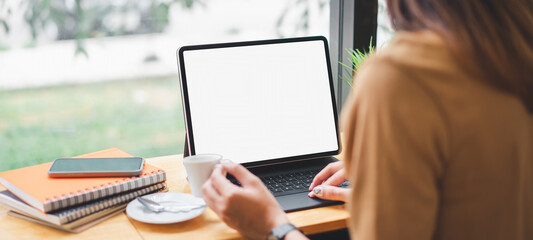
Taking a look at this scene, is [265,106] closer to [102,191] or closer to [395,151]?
[102,191]

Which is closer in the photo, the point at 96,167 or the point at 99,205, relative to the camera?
the point at 99,205

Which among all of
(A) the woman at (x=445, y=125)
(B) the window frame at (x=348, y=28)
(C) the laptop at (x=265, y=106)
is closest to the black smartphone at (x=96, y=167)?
(C) the laptop at (x=265, y=106)

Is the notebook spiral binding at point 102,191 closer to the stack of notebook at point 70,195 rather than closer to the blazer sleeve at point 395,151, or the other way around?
the stack of notebook at point 70,195

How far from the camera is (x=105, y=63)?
9.36 feet

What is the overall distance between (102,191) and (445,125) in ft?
2.08

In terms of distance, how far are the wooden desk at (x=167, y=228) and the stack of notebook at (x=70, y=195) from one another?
0.02m

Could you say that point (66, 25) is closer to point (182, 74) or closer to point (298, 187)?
point (182, 74)

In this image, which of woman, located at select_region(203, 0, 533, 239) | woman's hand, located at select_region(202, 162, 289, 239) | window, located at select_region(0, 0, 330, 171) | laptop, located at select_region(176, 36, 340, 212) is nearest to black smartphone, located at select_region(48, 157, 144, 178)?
laptop, located at select_region(176, 36, 340, 212)

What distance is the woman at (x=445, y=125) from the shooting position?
50cm

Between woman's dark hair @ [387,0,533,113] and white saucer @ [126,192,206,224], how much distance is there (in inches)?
20.6

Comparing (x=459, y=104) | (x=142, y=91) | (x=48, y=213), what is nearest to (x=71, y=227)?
(x=48, y=213)

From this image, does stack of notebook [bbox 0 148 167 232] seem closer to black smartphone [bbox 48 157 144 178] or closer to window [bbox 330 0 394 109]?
black smartphone [bbox 48 157 144 178]

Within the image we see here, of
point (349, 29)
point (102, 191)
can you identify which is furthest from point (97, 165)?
point (349, 29)

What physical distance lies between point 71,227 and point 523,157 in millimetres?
700
